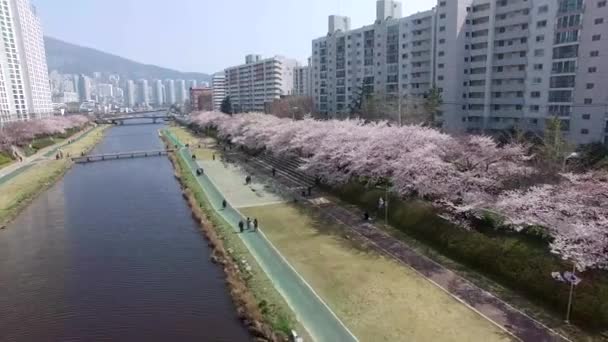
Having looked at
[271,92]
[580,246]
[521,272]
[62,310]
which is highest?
[271,92]

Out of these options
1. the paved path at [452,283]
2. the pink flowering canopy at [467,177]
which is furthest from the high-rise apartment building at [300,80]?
the paved path at [452,283]

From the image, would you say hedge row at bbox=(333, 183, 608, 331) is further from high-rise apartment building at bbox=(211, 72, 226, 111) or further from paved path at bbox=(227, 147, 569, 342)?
high-rise apartment building at bbox=(211, 72, 226, 111)

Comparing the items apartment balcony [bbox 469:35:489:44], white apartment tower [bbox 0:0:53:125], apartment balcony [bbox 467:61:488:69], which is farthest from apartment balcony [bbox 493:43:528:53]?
white apartment tower [bbox 0:0:53:125]

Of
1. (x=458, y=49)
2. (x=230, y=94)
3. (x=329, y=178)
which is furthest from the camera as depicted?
(x=230, y=94)

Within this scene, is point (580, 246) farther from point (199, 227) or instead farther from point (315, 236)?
point (199, 227)

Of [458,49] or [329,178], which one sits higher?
[458,49]

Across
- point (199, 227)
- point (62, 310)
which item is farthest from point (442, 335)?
point (199, 227)

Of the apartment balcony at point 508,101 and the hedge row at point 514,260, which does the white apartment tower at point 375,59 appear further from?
the hedge row at point 514,260
